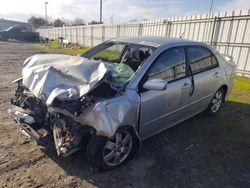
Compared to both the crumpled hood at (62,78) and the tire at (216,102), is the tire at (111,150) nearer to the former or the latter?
the crumpled hood at (62,78)

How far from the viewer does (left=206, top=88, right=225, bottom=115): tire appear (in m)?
5.07

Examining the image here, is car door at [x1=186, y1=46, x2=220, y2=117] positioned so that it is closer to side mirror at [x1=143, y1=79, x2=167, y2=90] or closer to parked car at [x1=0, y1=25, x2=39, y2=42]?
side mirror at [x1=143, y1=79, x2=167, y2=90]

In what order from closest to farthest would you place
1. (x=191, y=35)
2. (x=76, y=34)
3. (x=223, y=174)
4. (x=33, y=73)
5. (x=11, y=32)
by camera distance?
(x=223, y=174)
(x=33, y=73)
(x=191, y=35)
(x=76, y=34)
(x=11, y=32)

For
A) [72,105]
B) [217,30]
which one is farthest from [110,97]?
[217,30]

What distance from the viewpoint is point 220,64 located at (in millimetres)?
4902

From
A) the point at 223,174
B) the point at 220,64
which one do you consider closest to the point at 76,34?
the point at 220,64

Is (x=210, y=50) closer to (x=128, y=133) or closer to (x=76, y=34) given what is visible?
(x=128, y=133)

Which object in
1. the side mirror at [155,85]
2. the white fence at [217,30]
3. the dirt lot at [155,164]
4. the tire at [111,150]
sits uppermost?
the white fence at [217,30]

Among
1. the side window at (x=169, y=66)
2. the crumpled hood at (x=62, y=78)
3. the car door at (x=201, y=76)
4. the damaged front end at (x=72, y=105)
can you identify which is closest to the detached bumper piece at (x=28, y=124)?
the damaged front end at (x=72, y=105)

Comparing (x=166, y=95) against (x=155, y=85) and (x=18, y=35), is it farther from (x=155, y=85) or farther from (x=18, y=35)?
(x=18, y=35)

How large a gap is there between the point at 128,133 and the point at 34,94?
138cm

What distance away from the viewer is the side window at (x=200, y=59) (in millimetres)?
4113

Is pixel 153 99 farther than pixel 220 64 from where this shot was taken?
No

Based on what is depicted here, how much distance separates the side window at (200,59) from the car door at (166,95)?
0.24 meters
